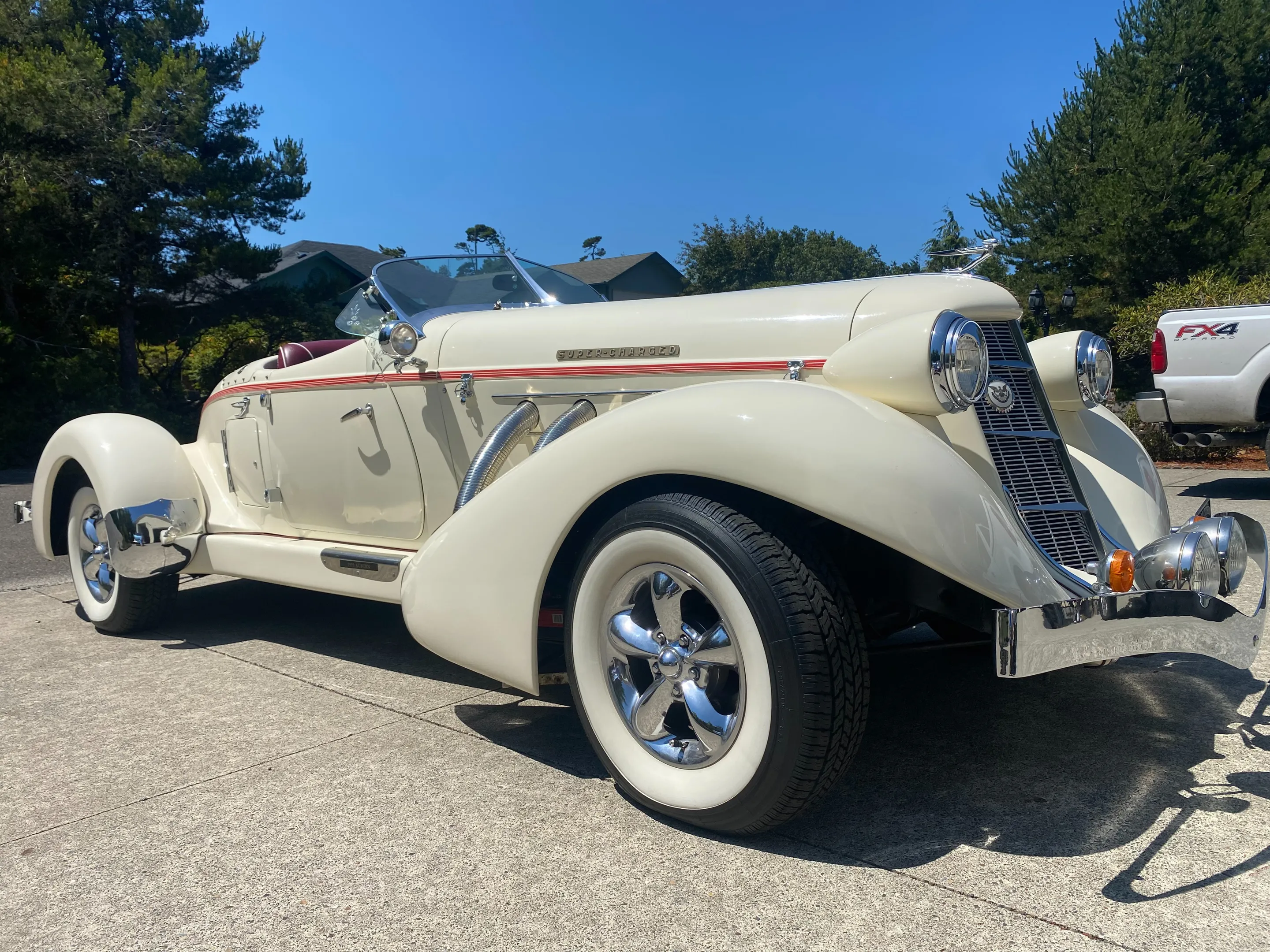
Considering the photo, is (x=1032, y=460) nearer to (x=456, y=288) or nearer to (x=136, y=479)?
(x=456, y=288)

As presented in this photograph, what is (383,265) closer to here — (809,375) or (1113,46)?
(809,375)

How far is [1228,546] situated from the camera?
96.0 inches

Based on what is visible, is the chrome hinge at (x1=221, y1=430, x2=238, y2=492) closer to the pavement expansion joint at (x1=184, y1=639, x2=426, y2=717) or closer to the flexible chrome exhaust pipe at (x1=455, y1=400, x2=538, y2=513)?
the pavement expansion joint at (x1=184, y1=639, x2=426, y2=717)

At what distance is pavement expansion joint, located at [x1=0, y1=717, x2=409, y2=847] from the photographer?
265 centimetres

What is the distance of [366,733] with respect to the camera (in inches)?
129

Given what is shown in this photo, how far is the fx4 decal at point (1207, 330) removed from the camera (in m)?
8.73

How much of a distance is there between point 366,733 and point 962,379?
7.34 ft

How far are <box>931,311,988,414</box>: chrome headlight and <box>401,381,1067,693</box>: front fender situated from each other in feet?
0.53

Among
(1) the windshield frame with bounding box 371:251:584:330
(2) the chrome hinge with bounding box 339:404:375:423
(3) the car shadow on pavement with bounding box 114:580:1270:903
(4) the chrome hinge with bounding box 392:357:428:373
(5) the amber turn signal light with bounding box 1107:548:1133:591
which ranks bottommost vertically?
(3) the car shadow on pavement with bounding box 114:580:1270:903

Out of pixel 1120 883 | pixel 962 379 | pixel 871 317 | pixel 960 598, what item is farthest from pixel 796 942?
pixel 871 317

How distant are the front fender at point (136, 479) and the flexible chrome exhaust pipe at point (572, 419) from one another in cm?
217

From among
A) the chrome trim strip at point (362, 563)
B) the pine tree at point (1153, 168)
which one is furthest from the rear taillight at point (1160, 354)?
the pine tree at point (1153, 168)

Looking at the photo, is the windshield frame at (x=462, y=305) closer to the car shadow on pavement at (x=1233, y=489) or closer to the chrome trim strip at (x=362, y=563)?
the chrome trim strip at (x=362, y=563)

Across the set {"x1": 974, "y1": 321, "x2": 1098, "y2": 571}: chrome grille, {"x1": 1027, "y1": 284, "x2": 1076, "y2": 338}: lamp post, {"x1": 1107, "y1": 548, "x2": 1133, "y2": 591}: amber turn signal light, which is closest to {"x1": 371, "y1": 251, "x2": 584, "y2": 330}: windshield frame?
{"x1": 974, "y1": 321, "x2": 1098, "y2": 571}: chrome grille
